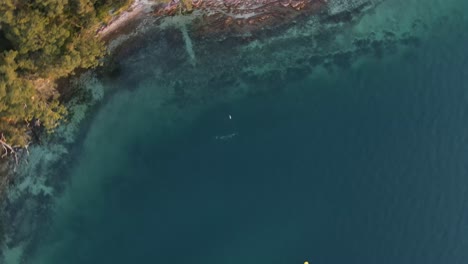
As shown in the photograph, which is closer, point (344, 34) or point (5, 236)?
point (5, 236)

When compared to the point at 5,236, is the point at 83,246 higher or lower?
lower

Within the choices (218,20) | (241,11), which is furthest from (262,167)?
(241,11)

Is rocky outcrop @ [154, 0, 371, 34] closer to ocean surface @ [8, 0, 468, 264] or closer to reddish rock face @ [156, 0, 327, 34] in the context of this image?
reddish rock face @ [156, 0, 327, 34]

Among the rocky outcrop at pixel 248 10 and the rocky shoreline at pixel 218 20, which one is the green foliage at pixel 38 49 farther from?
the rocky outcrop at pixel 248 10

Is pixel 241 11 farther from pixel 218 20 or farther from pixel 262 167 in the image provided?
pixel 262 167

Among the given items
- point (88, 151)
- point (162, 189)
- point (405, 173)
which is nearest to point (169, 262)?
point (162, 189)

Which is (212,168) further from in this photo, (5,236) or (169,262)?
(5,236)

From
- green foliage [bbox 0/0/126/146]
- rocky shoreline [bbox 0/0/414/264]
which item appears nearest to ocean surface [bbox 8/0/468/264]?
rocky shoreline [bbox 0/0/414/264]
